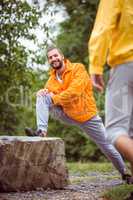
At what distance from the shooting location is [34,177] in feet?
23.0

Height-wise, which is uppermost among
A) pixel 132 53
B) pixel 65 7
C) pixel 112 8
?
pixel 65 7

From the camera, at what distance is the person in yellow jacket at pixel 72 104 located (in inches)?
286

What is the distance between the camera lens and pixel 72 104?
729 centimetres

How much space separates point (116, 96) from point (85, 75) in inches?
117

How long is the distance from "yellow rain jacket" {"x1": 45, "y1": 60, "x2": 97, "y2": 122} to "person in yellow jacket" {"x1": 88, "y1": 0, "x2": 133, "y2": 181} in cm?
270

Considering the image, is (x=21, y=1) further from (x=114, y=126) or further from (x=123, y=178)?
(x=114, y=126)

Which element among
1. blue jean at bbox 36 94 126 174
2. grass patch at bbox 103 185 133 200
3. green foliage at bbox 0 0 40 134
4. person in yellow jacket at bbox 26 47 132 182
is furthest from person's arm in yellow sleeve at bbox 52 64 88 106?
green foliage at bbox 0 0 40 134

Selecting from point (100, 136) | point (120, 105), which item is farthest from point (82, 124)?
point (120, 105)

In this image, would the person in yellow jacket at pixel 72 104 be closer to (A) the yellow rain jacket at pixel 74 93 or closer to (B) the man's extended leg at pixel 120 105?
(A) the yellow rain jacket at pixel 74 93

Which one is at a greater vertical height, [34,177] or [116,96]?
[116,96]

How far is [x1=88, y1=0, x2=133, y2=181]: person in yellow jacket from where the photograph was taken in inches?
168

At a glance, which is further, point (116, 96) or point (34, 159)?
point (34, 159)

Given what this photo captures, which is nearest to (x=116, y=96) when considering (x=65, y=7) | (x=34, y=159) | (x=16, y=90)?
(x=34, y=159)

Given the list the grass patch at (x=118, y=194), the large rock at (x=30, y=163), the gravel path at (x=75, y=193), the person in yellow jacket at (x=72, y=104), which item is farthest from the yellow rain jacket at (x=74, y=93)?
the grass patch at (x=118, y=194)
